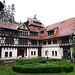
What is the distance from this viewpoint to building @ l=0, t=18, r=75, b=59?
24.2m

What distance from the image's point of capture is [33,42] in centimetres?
3159

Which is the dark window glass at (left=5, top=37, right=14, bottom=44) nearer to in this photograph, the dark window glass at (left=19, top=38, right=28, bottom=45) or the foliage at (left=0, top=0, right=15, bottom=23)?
the dark window glass at (left=19, top=38, right=28, bottom=45)

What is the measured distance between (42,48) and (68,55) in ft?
37.4

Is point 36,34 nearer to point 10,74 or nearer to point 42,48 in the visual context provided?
point 42,48

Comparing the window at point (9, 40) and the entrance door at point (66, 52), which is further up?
the window at point (9, 40)

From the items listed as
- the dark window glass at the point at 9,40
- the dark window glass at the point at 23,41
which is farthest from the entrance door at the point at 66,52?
the dark window glass at the point at 9,40

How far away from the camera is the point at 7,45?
2498 centimetres

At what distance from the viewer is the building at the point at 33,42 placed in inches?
952

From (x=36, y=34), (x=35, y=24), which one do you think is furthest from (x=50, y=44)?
(x=35, y=24)

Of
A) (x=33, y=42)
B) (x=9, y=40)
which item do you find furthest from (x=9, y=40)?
(x=33, y=42)

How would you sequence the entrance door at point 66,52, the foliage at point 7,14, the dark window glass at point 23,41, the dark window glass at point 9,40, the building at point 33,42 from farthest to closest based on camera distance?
the foliage at point 7,14, the dark window glass at point 23,41, the dark window glass at point 9,40, the building at point 33,42, the entrance door at point 66,52

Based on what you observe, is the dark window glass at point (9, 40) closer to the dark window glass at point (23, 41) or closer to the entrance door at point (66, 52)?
the dark window glass at point (23, 41)

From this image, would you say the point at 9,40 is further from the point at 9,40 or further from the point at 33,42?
the point at 33,42

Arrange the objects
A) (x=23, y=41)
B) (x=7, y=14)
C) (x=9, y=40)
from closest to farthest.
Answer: (x=9, y=40) < (x=23, y=41) < (x=7, y=14)
